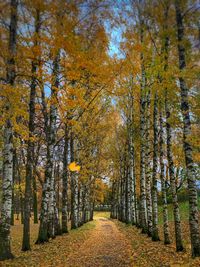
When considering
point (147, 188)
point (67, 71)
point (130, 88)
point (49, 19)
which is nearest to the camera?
point (67, 71)

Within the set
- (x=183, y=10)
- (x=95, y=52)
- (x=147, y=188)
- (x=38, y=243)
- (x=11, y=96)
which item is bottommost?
(x=38, y=243)

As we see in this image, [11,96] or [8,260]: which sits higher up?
[11,96]

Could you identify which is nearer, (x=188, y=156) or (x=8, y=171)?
(x=188, y=156)

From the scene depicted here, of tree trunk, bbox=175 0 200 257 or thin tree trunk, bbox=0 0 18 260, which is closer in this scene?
tree trunk, bbox=175 0 200 257

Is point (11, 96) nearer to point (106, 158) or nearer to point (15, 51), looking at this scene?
point (15, 51)

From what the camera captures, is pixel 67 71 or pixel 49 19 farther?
pixel 49 19

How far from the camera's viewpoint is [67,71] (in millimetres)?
11617

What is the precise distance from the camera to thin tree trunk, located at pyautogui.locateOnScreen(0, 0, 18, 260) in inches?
407

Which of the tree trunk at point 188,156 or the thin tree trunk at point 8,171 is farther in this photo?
the thin tree trunk at point 8,171

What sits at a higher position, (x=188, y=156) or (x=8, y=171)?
(x=188, y=156)

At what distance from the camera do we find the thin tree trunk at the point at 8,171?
10345mm

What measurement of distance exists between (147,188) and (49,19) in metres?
11.1

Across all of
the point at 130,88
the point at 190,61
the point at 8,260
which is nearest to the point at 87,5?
the point at 190,61

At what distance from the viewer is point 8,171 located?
34.6ft
